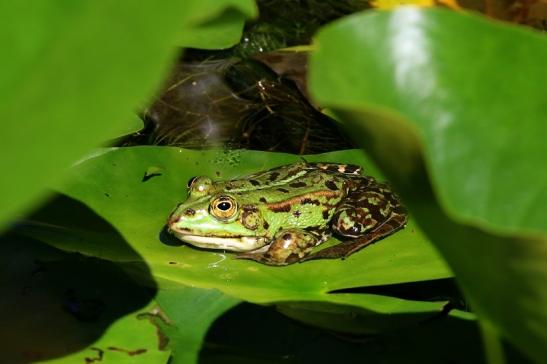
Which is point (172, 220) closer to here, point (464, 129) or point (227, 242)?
point (227, 242)

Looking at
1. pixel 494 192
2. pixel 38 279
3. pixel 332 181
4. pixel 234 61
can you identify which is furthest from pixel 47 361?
pixel 234 61

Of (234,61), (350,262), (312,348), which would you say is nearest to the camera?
(312,348)

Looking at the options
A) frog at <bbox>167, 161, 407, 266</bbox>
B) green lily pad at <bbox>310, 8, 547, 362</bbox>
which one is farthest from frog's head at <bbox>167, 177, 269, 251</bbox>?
green lily pad at <bbox>310, 8, 547, 362</bbox>

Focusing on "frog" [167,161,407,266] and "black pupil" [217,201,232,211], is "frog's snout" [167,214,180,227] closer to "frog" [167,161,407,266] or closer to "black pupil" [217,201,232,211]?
"frog" [167,161,407,266]

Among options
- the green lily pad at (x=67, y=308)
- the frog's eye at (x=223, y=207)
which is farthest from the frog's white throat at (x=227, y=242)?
the green lily pad at (x=67, y=308)

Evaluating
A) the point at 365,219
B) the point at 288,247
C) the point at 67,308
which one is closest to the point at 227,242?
the point at 288,247

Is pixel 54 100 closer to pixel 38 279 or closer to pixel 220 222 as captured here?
pixel 38 279

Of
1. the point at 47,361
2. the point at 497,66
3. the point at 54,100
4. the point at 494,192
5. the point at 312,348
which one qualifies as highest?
the point at 54,100
